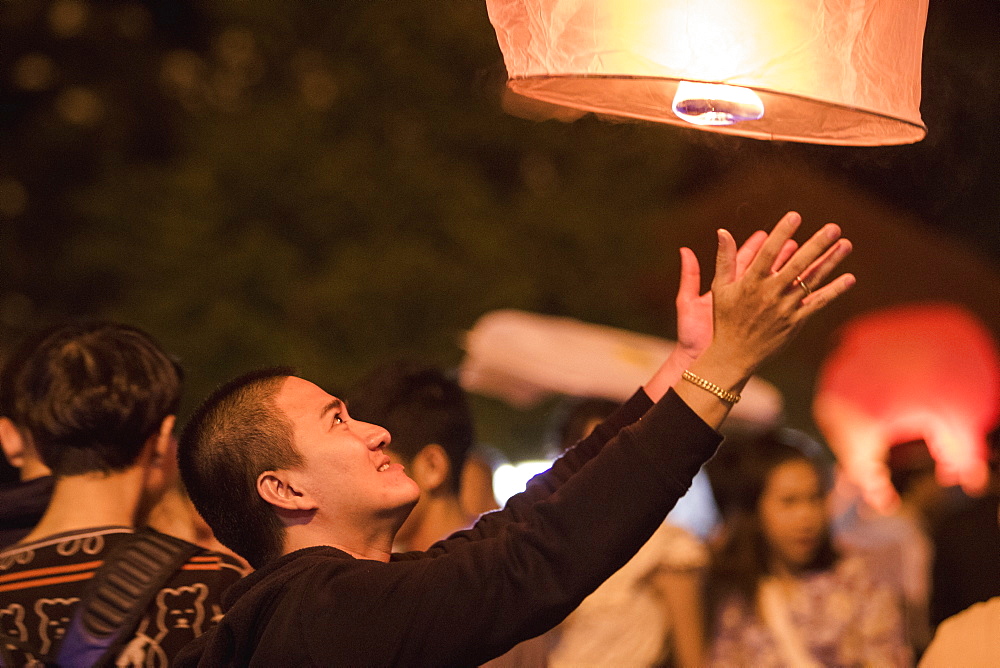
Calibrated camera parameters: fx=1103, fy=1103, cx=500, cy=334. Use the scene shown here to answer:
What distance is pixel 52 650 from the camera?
2.41 m

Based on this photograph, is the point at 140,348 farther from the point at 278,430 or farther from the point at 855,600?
the point at 855,600

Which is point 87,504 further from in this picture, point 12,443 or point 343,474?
point 343,474

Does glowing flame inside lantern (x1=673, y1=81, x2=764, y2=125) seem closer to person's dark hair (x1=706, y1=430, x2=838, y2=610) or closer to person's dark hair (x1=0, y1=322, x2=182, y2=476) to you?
person's dark hair (x1=0, y1=322, x2=182, y2=476)

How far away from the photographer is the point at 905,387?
955 cm

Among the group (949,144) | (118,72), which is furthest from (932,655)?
(118,72)

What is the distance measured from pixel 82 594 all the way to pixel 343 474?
0.70 metres

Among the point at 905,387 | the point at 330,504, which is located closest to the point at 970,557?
the point at 330,504

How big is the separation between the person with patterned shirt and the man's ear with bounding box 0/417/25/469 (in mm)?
31

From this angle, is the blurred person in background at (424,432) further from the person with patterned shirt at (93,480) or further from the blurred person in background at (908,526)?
the blurred person in background at (908,526)

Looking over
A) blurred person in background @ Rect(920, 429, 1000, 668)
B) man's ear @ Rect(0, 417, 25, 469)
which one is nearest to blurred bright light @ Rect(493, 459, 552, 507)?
blurred person in background @ Rect(920, 429, 1000, 668)

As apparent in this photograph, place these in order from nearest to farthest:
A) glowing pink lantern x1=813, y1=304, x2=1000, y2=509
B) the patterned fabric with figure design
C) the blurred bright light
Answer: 1. the patterned fabric with figure design
2. the blurred bright light
3. glowing pink lantern x1=813, y1=304, x2=1000, y2=509

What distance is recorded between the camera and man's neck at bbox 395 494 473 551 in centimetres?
368

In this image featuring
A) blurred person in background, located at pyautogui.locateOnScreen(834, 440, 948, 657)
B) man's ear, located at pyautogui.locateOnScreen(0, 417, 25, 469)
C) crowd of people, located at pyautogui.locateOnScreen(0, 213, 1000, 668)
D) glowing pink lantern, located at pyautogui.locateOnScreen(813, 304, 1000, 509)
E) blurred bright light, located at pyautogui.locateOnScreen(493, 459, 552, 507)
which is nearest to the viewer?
crowd of people, located at pyautogui.locateOnScreen(0, 213, 1000, 668)

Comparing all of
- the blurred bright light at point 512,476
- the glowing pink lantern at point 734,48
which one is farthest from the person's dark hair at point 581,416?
the blurred bright light at point 512,476
